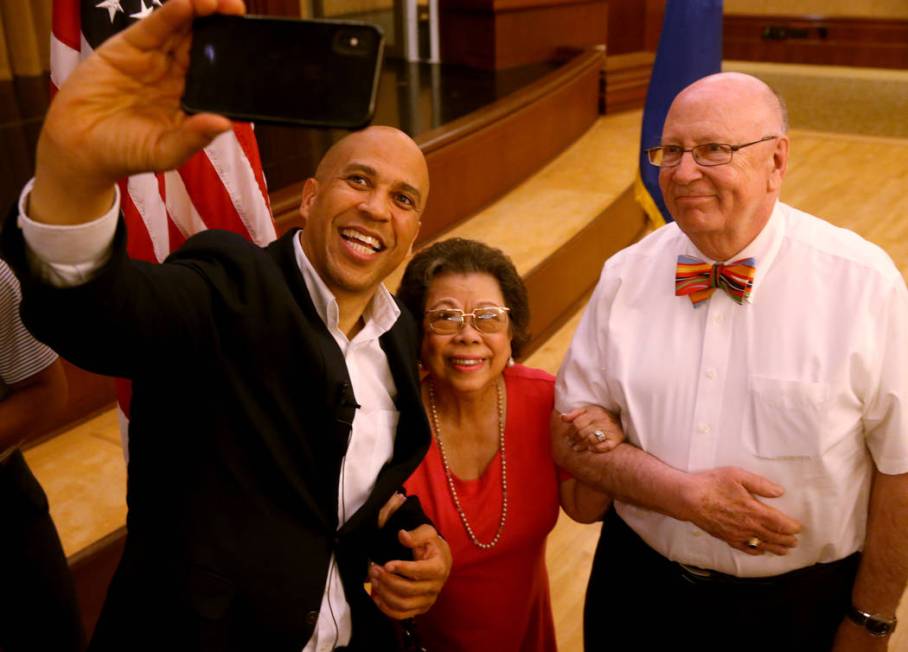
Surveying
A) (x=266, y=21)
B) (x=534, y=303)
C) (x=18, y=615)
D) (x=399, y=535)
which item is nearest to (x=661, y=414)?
(x=399, y=535)

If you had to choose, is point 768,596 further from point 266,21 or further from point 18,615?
point 18,615

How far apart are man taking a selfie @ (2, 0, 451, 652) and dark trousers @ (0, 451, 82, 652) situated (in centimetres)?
45

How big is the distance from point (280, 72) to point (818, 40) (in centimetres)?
1102

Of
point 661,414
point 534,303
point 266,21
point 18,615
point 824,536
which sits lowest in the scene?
point 534,303

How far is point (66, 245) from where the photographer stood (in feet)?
3.12

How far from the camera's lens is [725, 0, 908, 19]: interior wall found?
10070 millimetres

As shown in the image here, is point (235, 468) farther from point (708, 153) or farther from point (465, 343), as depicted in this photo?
point (708, 153)

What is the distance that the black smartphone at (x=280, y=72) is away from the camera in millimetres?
946

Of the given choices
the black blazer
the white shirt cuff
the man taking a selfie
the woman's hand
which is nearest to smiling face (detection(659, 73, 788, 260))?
the woman's hand

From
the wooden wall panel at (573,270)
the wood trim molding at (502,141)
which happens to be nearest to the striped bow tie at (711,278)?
the wooden wall panel at (573,270)

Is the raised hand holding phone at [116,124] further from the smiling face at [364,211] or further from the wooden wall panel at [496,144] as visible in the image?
the wooden wall panel at [496,144]

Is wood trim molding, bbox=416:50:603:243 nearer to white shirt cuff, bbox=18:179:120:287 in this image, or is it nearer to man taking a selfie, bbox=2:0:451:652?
man taking a selfie, bbox=2:0:451:652

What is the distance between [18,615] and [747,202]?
1693 mm

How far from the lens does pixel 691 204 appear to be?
166 centimetres
